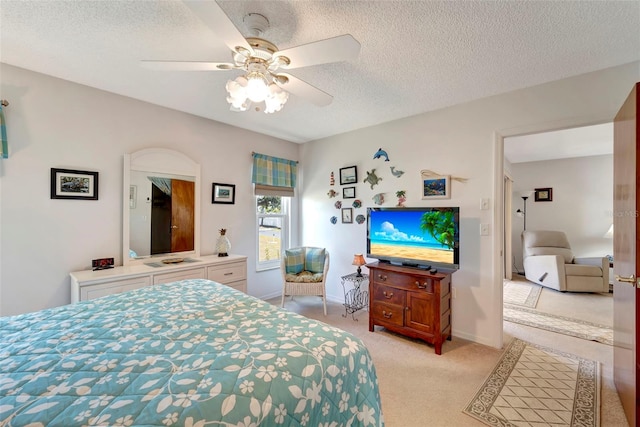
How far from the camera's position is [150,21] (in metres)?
1.58

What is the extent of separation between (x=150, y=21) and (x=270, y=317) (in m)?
1.88

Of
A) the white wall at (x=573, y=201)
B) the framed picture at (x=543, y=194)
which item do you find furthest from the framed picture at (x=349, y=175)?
the framed picture at (x=543, y=194)

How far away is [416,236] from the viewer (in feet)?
9.18

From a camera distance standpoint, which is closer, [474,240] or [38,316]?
[38,316]

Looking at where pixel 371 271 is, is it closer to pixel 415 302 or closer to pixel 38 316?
pixel 415 302

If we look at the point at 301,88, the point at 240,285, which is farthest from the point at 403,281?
the point at 301,88

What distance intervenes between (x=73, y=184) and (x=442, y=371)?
3615 millimetres

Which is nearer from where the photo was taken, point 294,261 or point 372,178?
point 372,178

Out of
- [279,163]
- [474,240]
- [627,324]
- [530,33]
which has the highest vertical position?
[530,33]

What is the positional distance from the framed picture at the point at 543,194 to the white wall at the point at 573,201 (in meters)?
0.06

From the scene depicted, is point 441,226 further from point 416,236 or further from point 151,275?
point 151,275

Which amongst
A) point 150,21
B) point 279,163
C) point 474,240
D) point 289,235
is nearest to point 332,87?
point 150,21

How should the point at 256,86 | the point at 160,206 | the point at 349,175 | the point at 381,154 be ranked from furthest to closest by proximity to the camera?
the point at 349,175
the point at 381,154
the point at 160,206
the point at 256,86

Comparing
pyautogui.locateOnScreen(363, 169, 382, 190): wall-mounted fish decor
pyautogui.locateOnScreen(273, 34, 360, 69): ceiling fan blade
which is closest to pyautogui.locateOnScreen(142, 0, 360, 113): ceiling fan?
pyautogui.locateOnScreen(273, 34, 360, 69): ceiling fan blade
